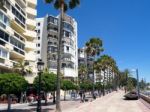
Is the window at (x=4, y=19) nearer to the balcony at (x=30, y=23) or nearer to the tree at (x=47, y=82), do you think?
the balcony at (x=30, y=23)

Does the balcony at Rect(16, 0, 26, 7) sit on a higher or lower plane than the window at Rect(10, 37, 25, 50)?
higher

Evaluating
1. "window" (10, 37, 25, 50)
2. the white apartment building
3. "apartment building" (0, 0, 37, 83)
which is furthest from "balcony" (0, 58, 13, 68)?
the white apartment building

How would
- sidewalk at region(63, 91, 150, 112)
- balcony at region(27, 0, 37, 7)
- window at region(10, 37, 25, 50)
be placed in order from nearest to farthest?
sidewalk at region(63, 91, 150, 112) < window at region(10, 37, 25, 50) < balcony at region(27, 0, 37, 7)

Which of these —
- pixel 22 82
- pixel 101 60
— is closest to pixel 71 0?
pixel 22 82

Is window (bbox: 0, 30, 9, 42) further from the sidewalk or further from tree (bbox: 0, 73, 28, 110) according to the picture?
tree (bbox: 0, 73, 28, 110)

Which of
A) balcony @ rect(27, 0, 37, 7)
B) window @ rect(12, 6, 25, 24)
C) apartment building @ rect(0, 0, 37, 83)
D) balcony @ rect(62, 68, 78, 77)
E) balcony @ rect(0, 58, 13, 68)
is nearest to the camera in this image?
balcony @ rect(0, 58, 13, 68)

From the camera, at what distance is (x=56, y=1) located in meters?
36.5

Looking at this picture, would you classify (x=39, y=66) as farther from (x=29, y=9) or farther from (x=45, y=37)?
(x=45, y=37)

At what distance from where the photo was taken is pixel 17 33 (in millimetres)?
65625

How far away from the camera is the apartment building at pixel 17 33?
56941 mm

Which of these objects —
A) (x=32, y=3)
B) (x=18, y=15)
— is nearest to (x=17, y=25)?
(x=18, y=15)

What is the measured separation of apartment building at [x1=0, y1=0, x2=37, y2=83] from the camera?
56941 mm

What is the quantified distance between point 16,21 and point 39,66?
40.4m

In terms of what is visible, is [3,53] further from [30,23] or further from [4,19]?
[30,23]
